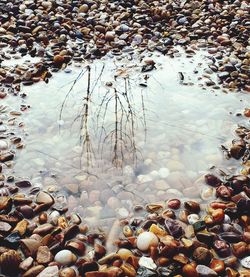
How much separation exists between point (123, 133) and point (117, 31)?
1.74 meters

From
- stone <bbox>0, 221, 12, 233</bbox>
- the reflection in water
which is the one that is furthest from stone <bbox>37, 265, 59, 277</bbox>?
the reflection in water

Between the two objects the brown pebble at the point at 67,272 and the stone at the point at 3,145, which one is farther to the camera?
the stone at the point at 3,145

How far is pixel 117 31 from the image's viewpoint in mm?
4402

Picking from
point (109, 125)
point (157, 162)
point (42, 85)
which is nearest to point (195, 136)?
point (157, 162)

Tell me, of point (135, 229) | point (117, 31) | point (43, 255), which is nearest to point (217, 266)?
point (135, 229)

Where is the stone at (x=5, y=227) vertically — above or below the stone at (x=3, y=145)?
below

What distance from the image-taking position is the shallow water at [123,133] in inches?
102

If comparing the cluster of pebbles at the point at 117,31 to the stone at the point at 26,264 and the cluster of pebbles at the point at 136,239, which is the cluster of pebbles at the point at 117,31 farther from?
the stone at the point at 26,264

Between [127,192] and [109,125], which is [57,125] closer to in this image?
[109,125]

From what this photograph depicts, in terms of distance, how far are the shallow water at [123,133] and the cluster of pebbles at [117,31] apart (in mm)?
201

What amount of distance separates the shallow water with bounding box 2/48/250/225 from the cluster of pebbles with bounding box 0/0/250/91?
7.9 inches

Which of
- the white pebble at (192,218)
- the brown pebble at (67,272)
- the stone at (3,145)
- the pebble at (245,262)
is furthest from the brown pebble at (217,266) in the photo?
the stone at (3,145)

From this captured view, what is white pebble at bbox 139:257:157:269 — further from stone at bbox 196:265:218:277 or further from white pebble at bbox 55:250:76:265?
white pebble at bbox 55:250:76:265

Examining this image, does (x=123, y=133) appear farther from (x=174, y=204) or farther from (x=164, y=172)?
(x=174, y=204)
